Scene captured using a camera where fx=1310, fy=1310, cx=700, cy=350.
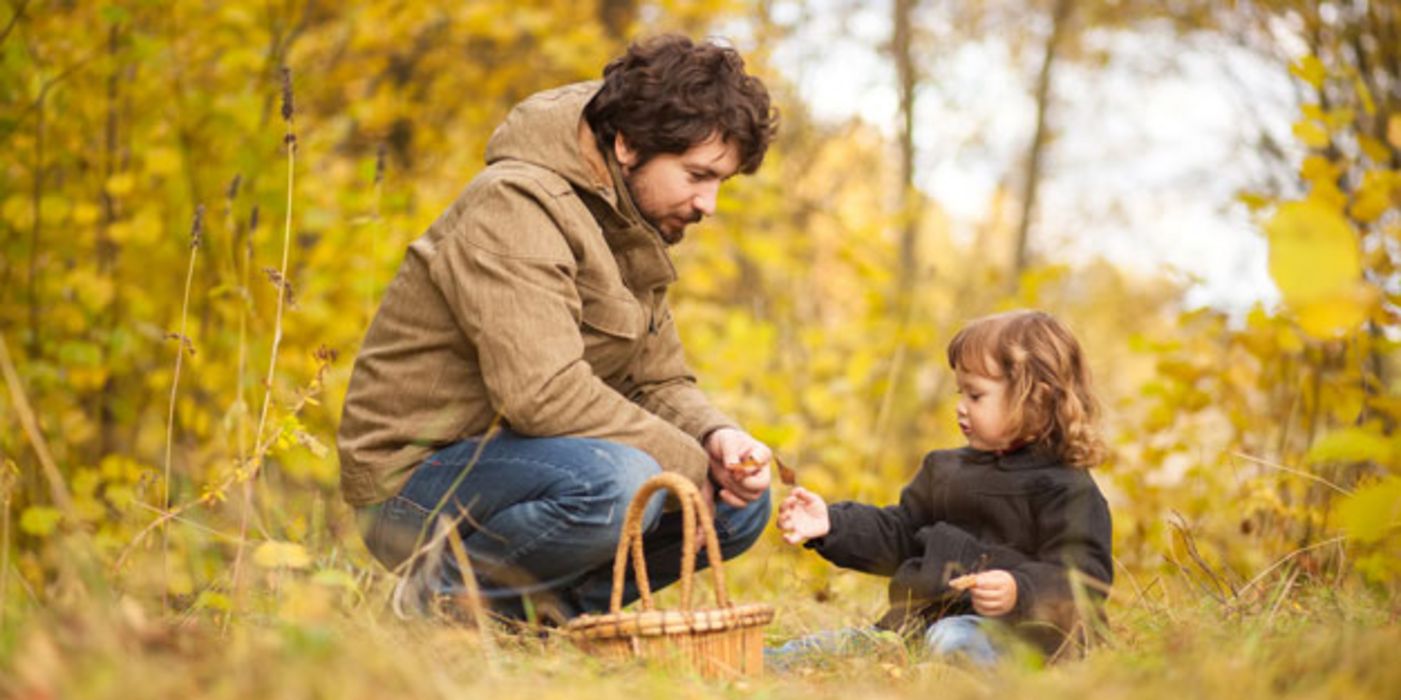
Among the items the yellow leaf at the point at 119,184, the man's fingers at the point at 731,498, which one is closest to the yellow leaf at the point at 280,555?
the man's fingers at the point at 731,498

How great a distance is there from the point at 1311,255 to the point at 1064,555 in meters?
0.99

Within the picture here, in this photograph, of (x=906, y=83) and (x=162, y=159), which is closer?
(x=162, y=159)

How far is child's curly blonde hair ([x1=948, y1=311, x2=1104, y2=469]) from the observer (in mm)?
2637

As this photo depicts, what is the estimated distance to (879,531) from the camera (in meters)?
2.79

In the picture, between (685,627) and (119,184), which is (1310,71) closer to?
(685,627)

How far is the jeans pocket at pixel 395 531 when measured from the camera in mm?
2676

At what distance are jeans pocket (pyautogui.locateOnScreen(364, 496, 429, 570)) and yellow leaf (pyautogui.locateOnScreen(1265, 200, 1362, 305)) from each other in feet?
5.48

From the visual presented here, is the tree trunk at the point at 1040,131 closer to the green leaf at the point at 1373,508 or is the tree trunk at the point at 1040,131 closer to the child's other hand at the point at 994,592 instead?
the child's other hand at the point at 994,592

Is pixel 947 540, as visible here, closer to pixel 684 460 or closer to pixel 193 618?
pixel 684 460

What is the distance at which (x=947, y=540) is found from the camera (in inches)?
104

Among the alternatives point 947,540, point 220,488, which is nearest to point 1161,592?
point 947,540

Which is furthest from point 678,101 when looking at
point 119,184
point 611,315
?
point 119,184

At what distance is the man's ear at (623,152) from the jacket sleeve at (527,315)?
0.77 ft

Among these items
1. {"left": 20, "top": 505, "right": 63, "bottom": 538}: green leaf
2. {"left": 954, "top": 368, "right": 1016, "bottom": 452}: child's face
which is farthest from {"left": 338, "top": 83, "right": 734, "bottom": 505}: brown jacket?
{"left": 20, "top": 505, "right": 63, "bottom": 538}: green leaf
